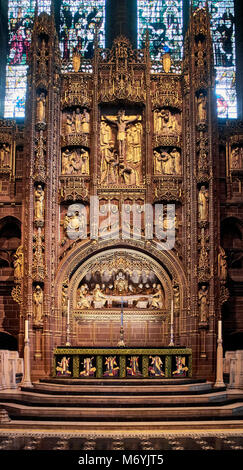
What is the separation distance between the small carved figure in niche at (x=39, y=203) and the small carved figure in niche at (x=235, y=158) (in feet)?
21.0

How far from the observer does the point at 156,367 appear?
1717cm

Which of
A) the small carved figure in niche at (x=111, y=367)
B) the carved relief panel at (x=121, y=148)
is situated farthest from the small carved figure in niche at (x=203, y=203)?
the small carved figure in niche at (x=111, y=367)

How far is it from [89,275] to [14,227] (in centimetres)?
324

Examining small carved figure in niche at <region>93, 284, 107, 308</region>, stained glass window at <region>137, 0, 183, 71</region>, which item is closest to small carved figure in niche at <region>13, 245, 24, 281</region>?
small carved figure in niche at <region>93, 284, 107, 308</region>

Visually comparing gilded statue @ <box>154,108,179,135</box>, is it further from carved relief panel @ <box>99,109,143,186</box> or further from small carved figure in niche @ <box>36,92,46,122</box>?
small carved figure in niche @ <box>36,92,46,122</box>

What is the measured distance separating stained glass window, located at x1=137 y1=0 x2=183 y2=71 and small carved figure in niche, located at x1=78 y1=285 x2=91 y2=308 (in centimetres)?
989

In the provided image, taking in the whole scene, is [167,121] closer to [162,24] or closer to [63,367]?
[162,24]

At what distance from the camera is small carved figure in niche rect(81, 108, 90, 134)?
21.8 metres

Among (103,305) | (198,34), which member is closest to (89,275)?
(103,305)

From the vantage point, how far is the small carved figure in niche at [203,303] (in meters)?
19.8

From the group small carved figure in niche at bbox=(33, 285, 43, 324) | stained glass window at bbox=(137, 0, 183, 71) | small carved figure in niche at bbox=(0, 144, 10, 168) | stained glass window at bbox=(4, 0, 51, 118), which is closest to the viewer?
small carved figure in niche at bbox=(33, 285, 43, 324)

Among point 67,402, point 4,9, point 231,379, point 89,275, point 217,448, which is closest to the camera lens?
point 217,448

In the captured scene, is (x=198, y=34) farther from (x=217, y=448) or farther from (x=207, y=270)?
(x=217, y=448)

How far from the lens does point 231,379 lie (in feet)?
58.6
